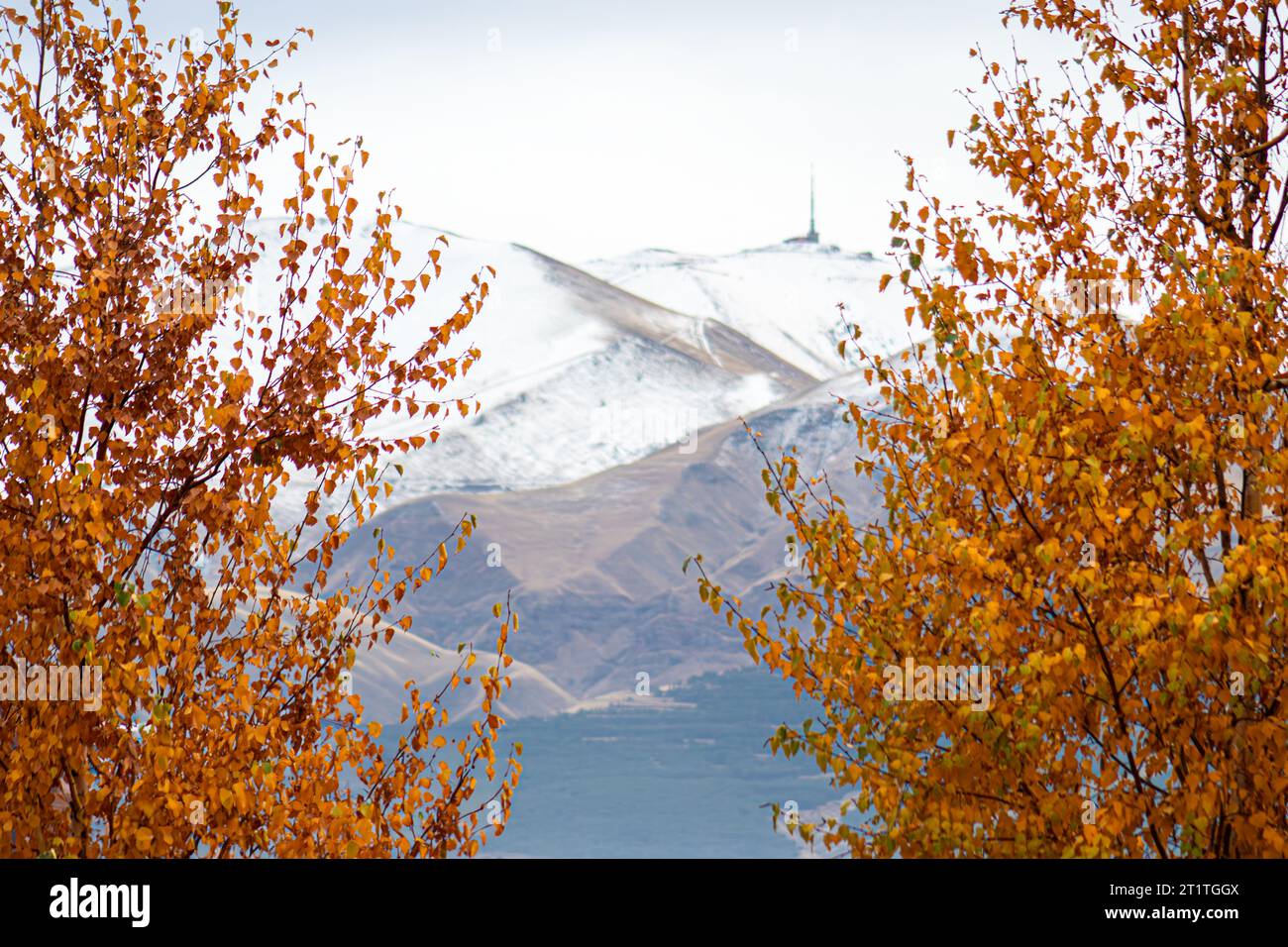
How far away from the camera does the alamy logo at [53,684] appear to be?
10195mm

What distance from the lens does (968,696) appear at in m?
11.3

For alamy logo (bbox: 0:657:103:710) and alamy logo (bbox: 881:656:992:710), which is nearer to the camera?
alamy logo (bbox: 0:657:103:710)
